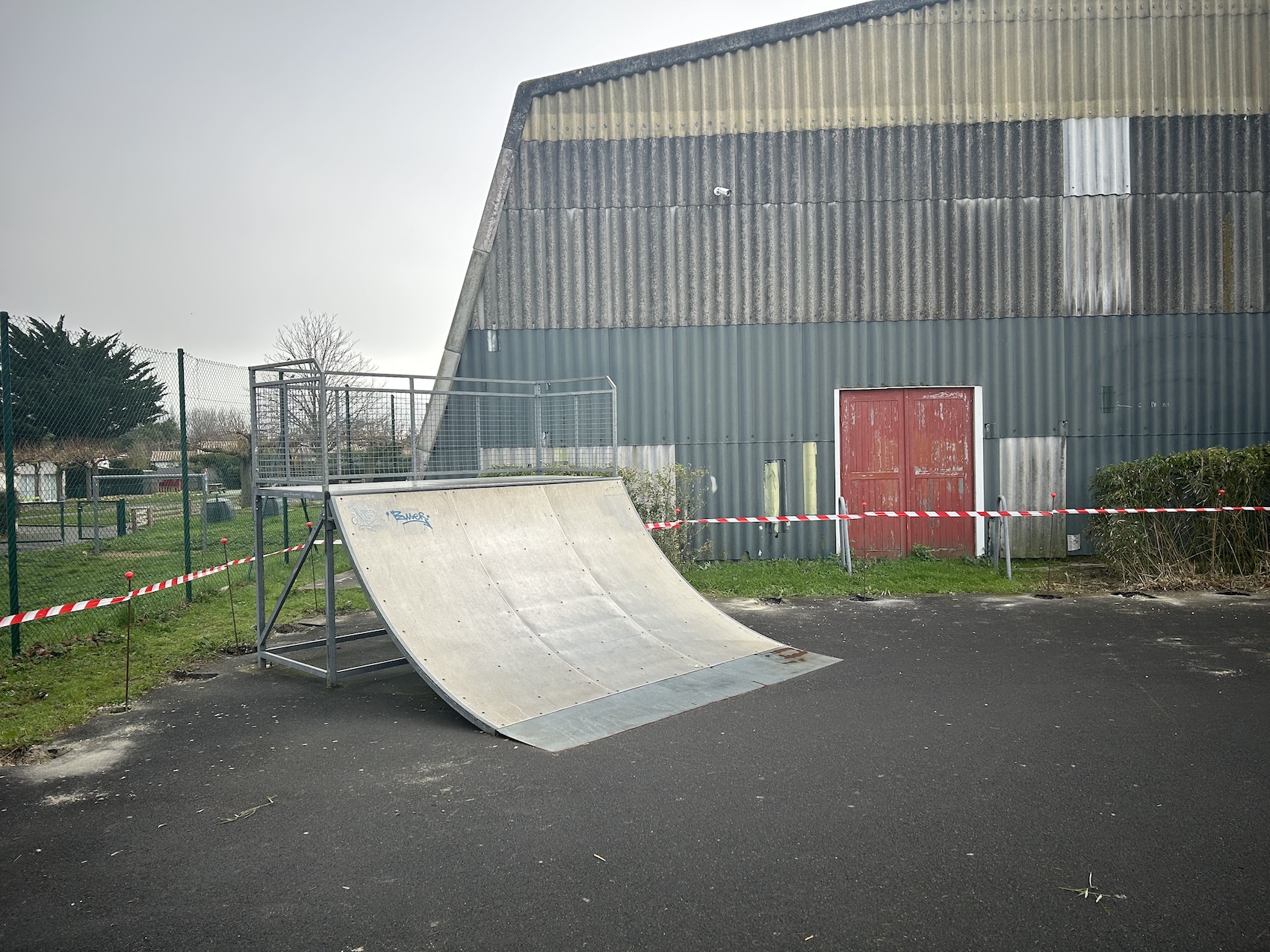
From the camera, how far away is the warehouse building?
13766mm

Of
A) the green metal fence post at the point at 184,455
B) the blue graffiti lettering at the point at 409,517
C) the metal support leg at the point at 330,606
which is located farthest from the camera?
the green metal fence post at the point at 184,455

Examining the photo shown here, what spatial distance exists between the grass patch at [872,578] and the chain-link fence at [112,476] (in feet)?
20.3

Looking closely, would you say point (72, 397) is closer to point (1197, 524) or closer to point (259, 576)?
point (259, 576)

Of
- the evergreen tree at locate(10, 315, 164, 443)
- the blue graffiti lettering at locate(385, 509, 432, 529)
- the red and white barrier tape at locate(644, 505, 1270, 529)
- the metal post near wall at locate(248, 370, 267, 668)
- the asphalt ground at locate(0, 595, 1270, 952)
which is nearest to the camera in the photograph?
the asphalt ground at locate(0, 595, 1270, 952)

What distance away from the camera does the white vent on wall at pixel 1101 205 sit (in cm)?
1379

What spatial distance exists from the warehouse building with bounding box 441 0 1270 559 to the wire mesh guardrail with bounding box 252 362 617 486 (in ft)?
2.36

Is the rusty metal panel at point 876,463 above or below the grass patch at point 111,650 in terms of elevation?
above

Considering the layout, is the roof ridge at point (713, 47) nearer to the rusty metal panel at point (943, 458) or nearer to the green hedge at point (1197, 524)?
the rusty metal panel at point (943, 458)

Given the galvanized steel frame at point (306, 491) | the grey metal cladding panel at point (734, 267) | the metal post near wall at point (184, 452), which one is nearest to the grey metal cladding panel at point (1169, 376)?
the grey metal cladding panel at point (734, 267)

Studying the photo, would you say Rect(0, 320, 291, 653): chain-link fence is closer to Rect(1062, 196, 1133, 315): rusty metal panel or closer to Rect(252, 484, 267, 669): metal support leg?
Rect(252, 484, 267, 669): metal support leg

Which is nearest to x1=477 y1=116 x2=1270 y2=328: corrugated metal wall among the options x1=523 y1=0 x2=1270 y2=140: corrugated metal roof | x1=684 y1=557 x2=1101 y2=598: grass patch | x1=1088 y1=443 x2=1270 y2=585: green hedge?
x1=523 y1=0 x2=1270 y2=140: corrugated metal roof

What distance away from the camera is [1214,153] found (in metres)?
13.7

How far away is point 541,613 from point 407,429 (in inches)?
130

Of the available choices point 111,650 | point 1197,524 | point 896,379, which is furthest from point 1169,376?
point 111,650
